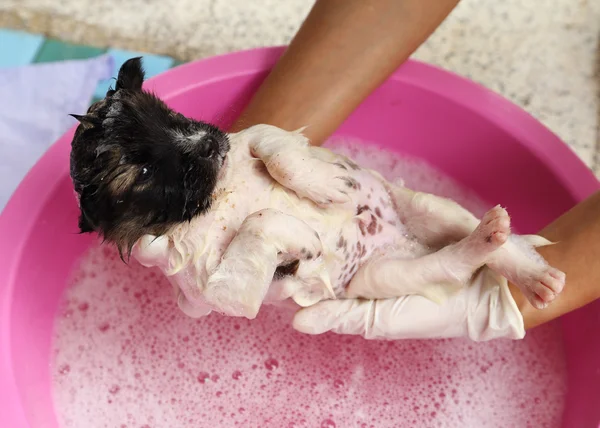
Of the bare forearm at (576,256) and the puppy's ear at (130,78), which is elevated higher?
the bare forearm at (576,256)

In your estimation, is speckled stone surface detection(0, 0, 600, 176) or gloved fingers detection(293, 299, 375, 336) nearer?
gloved fingers detection(293, 299, 375, 336)

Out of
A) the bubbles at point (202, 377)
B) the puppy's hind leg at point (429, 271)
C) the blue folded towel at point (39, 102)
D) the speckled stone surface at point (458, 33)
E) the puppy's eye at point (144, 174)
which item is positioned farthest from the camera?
the speckled stone surface at point (458, 33)

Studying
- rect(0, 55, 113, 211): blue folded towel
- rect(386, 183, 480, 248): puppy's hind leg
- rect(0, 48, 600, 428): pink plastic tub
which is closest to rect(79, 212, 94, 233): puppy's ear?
rect(0, 48, 600, 428): pink plastic tub

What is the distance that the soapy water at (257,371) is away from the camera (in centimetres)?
96

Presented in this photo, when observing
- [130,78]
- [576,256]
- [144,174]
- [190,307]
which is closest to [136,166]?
[144,174]

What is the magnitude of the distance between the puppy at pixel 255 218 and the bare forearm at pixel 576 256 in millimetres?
59

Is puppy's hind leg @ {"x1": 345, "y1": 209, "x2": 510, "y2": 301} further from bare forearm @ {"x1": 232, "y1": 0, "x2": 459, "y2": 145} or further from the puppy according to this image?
bare forearm @ {"x1": 232, "y1": 0, "x2": 459, "y2": 145}

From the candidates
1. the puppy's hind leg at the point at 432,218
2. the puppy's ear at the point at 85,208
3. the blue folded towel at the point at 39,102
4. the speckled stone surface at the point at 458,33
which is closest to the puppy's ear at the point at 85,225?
the puppy's ear at the point at 85,208

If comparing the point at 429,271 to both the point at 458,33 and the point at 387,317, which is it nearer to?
the point at 387,317

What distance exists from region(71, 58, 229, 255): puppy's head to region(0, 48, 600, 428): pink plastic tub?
0.32m

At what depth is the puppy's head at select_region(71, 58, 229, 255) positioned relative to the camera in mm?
566

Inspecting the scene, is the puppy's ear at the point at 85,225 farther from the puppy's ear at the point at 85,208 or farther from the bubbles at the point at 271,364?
the bubbles at the point at 271,364

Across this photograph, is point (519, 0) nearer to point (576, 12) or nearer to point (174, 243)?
point (576, 12)

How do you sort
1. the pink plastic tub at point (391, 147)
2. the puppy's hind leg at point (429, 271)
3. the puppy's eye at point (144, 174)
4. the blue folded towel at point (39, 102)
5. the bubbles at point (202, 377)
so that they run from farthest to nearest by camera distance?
1. the blue folded towel at point (39, 102)
2. the bubbles at point (202, 377)
3. the pink plastic tub at point (391, 147)
4. the puppy's hind leg at point (429, 271)
5. the puppy's eye at point (144, 174)
